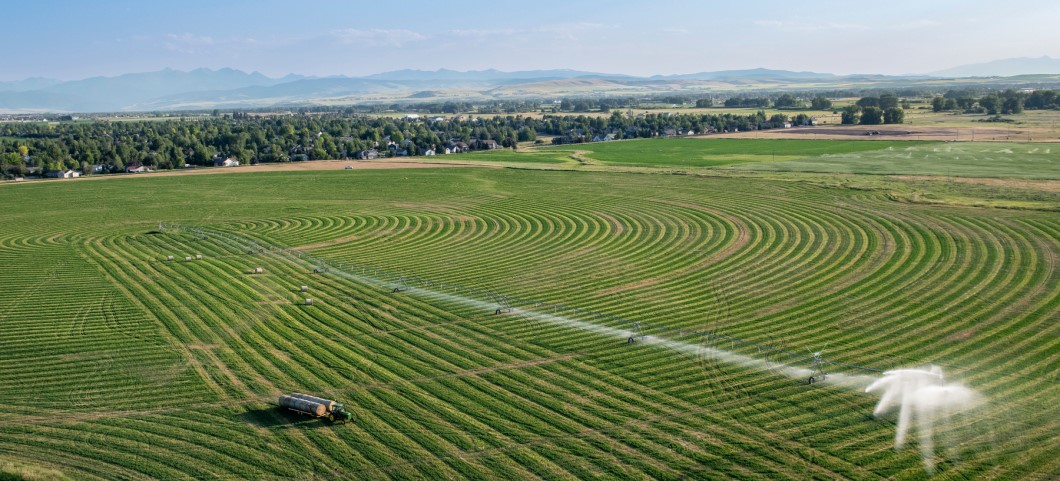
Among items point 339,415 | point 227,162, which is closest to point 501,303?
point 339,415

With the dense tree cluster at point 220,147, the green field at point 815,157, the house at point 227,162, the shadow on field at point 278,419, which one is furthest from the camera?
the house at point 227,162

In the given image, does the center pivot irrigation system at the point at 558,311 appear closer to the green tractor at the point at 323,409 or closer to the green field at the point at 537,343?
the green field at the point at 537,343

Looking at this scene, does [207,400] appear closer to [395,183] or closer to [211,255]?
[211,255]

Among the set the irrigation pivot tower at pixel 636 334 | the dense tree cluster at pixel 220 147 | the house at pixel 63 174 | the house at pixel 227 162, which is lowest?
the irrigation pivot tower at pixel 636 334

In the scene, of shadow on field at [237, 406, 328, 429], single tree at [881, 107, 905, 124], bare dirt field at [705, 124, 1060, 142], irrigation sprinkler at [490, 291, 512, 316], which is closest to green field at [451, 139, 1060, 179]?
bare dirt field at [705, 124, 1060, 142]

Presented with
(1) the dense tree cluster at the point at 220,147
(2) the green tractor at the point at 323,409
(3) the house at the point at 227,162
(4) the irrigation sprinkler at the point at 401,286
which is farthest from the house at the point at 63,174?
(2) the green tractor at the point at 323,409

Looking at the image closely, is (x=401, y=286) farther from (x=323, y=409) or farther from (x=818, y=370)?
(x=818, y=370)

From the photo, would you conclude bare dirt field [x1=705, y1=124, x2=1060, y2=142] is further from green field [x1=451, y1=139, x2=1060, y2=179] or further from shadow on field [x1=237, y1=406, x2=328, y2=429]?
shadow on field [x1=237, y1=406, x2=328, y2=429]
